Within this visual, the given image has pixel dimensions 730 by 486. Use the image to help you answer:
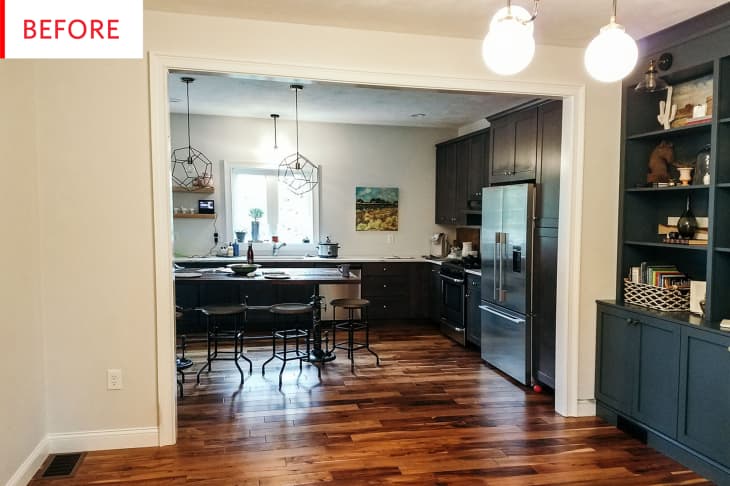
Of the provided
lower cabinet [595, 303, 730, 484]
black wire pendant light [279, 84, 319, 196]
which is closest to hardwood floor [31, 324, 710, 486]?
lower cabinet [595, 303, 730, 484]

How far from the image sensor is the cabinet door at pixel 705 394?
254 centimetres

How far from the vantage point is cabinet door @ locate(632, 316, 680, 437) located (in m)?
2.85

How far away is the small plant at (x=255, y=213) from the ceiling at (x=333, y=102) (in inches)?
47.7

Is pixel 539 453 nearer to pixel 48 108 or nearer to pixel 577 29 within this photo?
pixel 577 29

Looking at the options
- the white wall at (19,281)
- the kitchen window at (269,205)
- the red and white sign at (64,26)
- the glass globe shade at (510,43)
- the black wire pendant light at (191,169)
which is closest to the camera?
the glass globe shade at (510,43)

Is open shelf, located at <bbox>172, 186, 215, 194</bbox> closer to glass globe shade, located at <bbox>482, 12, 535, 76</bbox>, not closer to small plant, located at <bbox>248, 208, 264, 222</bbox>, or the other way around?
small plant, located at <bbox>248, 208, 264, 222</bbox>

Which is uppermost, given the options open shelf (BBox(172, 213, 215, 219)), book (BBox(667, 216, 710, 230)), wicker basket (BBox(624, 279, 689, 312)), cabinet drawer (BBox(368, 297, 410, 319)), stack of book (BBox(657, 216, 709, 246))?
open shelf (BBox(172, 213, 215, 219))

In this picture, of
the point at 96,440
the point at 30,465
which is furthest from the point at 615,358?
the point at 30,465

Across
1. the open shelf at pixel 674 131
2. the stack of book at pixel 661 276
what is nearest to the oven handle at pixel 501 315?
the stack of book at pixel 661 276

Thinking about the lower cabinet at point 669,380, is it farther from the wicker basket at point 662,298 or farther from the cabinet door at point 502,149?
the cabinet door at point 502,149

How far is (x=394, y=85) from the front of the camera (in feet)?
10.3

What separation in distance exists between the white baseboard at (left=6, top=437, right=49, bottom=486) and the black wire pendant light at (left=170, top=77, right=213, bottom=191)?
12.7 ft

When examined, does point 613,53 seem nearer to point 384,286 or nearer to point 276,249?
point 384,286

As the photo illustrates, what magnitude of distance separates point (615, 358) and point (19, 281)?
3577 millimetres
